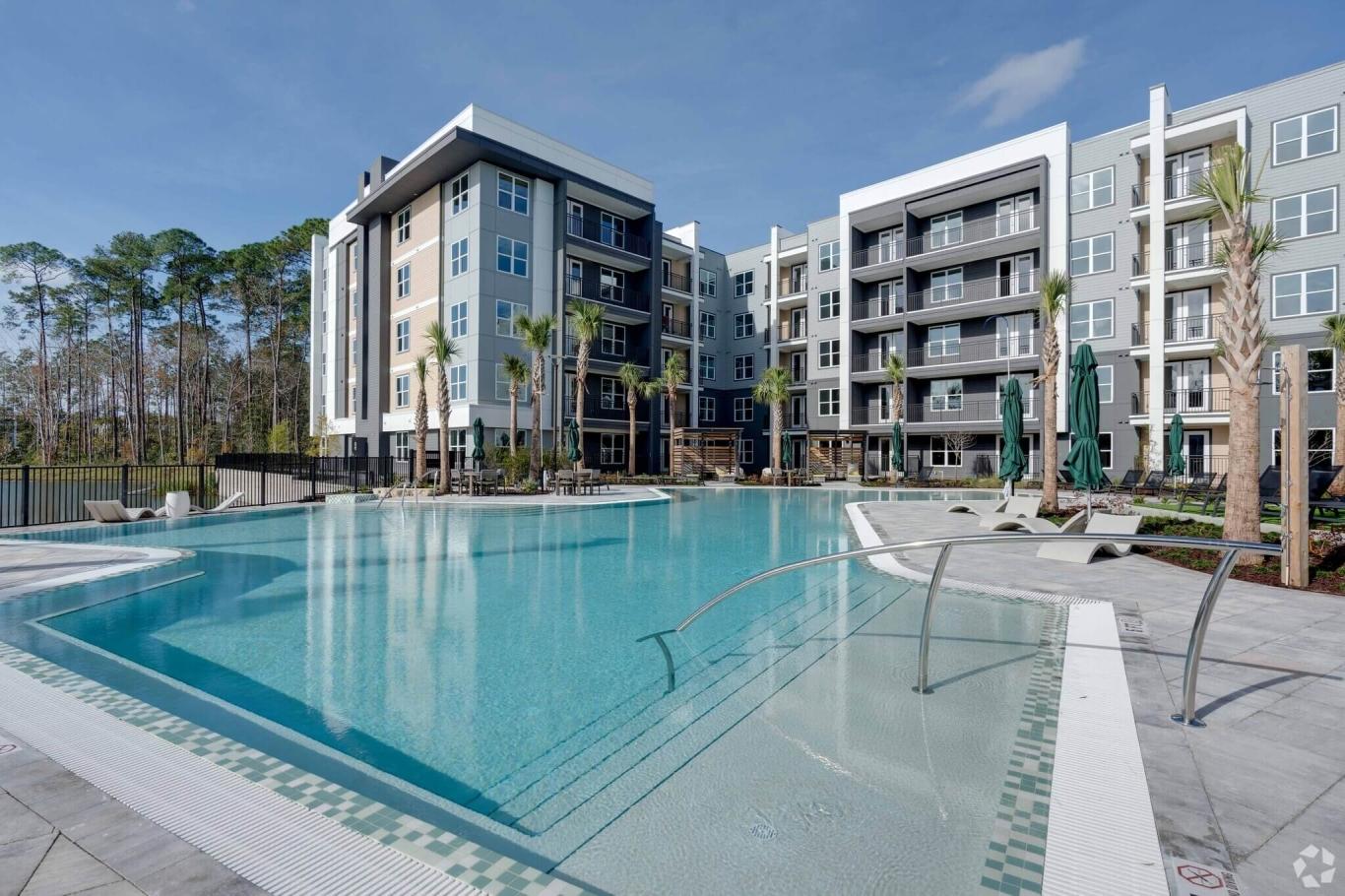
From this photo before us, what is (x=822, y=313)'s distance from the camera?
126ft

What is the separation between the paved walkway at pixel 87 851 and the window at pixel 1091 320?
113 feet

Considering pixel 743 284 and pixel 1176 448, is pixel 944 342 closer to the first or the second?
pixel 1176 448

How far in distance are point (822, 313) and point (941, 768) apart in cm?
3730

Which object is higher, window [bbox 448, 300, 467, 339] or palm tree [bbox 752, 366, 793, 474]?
window [bbox 448, 300, 467, 339]

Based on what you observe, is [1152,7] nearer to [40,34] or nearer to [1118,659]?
[1118,659]

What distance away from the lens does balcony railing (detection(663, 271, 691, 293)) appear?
4044 cm

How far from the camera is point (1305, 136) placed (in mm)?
24641

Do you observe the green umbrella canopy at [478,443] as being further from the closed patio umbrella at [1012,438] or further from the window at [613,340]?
the closed patio umbrella at [1012,438]

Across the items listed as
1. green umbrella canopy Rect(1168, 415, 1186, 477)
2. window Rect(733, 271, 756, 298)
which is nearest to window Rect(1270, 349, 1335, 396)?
green umbrella canopy Rect(1168, 415, 1186, 477)

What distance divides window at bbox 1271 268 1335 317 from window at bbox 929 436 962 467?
1310cm

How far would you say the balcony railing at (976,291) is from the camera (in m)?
30.6

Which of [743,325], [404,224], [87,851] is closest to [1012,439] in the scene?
[87,851]

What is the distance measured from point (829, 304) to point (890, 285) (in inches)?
151

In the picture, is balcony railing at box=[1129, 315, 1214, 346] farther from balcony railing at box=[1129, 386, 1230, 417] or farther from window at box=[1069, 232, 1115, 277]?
window at box=[1069, 232, 1115, 277]
